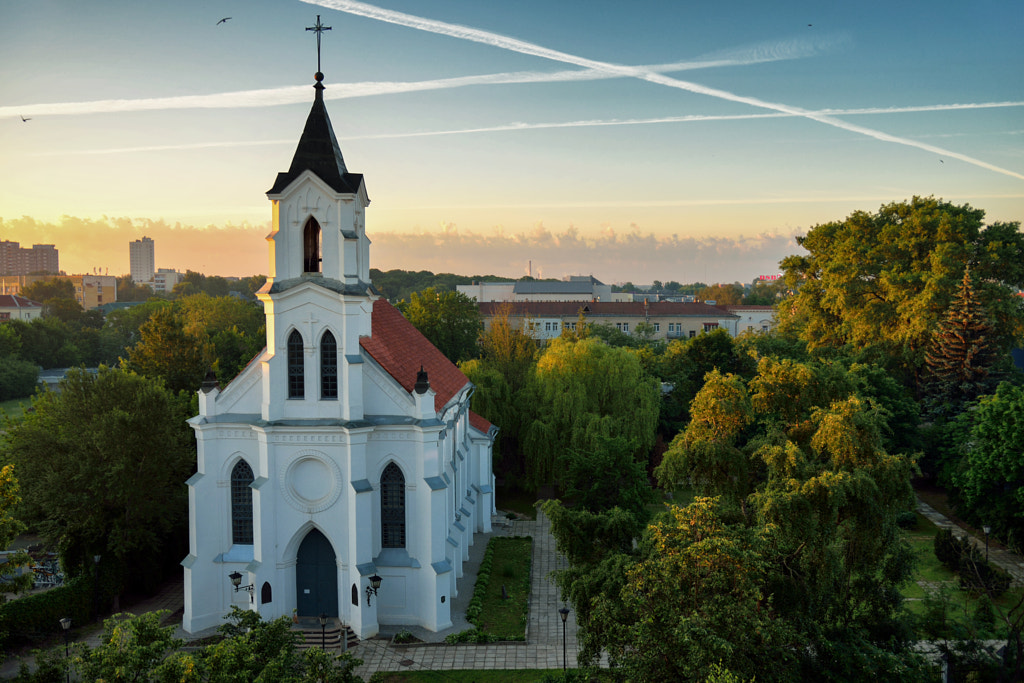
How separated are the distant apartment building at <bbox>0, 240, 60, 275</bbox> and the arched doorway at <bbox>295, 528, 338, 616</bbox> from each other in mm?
195818

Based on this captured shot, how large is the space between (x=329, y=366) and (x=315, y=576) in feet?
24.1

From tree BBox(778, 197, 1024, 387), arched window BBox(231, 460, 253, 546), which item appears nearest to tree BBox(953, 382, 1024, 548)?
tree BBox(778, 197, 1024, 387)

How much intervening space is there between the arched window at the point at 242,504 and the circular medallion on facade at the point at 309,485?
184cm

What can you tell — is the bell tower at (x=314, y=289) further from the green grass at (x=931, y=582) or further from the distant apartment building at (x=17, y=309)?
the distant apartment building at (x=17, y=309)

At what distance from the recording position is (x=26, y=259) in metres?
191

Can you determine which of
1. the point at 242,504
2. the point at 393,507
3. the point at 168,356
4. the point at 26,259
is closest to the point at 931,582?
the point at 393,507

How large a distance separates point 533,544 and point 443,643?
10.4m

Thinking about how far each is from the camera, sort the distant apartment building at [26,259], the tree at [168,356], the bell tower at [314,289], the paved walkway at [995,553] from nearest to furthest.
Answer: the bell tower at [314,289] → the paved walkway at [995,553] → the tree at [168,356] → the distant apartment building at [26,259]

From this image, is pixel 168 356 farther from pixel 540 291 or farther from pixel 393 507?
pixel 540 291

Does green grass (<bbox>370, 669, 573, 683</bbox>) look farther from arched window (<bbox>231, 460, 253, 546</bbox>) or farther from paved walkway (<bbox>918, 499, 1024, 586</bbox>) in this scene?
paved walkway (<bbox>918, 499, 1024, 586</bbox>)

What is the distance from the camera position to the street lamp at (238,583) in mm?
22406

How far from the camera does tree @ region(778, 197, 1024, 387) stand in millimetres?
44562

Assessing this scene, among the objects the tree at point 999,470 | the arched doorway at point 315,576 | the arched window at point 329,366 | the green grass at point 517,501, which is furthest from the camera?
the green grass at point 517,501

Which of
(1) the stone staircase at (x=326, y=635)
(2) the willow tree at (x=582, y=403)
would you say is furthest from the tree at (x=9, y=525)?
(2) the willow tree at (x=582, y=403)
